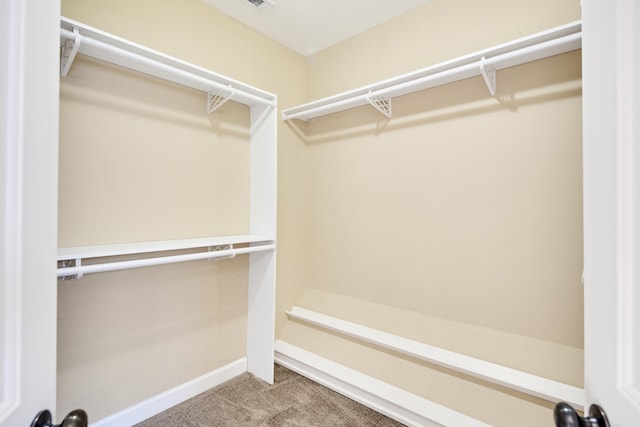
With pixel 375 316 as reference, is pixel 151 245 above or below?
above

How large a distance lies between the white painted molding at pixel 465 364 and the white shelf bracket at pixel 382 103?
151 centimetres

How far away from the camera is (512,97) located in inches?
65.9

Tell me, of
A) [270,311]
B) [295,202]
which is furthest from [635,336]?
[295,202]

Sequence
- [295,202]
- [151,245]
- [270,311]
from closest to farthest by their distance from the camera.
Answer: [151,245]
[270,311]
[295,202]

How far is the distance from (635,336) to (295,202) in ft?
7.32

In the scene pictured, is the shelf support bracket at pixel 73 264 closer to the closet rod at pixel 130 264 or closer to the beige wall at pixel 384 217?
the closet rod at pixel 130 264

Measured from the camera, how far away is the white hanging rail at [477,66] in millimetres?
1405

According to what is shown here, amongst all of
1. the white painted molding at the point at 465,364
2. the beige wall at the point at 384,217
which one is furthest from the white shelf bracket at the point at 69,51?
the white painted molding at the point at 465,364

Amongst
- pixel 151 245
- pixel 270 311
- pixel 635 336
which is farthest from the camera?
pixel 270 311

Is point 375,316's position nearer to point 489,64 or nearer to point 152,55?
point 489,64

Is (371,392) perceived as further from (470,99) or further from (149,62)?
(149,62)

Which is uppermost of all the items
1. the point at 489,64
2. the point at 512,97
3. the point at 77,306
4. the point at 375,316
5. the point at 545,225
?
the point at 489,64

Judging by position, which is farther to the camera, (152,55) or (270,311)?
(270,311)

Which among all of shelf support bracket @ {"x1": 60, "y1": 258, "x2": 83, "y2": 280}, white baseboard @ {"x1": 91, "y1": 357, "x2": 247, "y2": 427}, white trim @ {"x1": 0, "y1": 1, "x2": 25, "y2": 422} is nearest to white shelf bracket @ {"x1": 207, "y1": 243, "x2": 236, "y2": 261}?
shelf support bracket @ {"x1": 60, "y1": 258, "x2": 83, "y2": 280}
